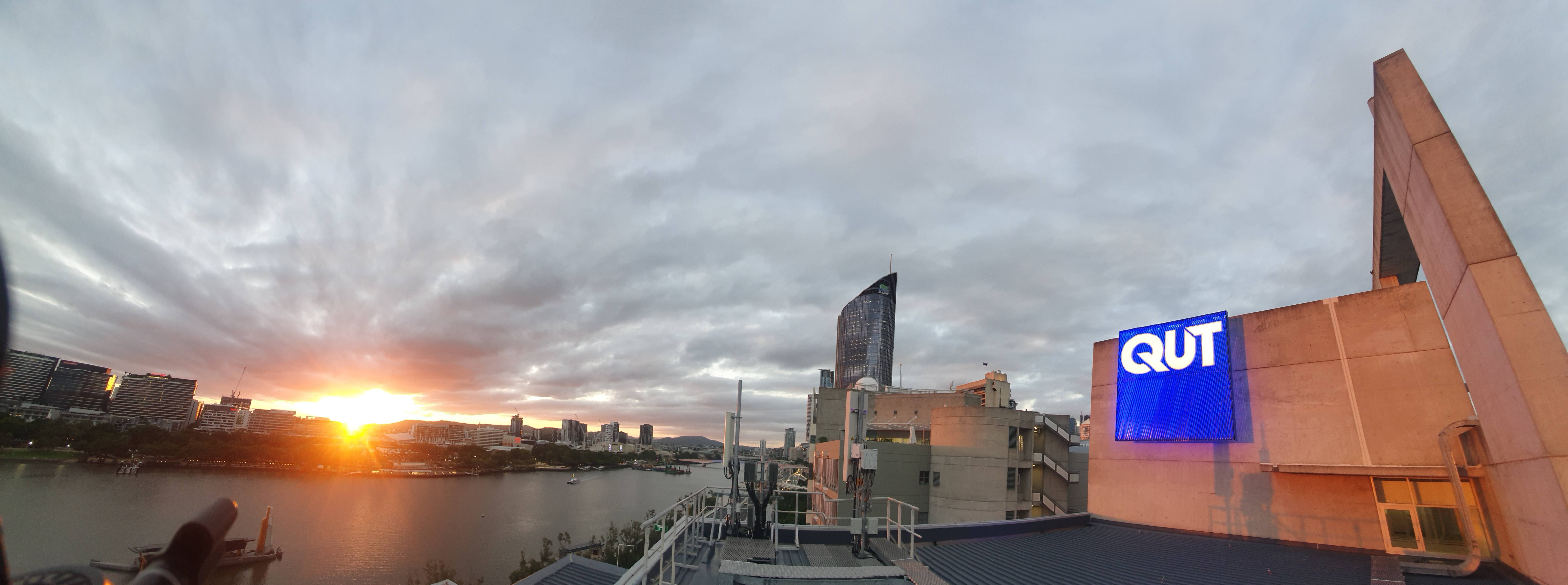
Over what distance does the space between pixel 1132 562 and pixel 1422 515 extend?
7358 millimetres

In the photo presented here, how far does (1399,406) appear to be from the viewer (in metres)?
14.4

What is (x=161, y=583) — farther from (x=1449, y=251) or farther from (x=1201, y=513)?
(x=1201, y=513)

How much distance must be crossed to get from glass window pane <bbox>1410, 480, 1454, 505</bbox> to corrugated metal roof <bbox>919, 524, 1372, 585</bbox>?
1.98 metres

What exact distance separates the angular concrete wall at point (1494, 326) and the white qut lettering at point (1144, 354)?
23.2ft

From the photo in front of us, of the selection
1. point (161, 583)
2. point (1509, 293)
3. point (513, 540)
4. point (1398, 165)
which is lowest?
point (513, 540)

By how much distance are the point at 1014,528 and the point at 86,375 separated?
15401 mm

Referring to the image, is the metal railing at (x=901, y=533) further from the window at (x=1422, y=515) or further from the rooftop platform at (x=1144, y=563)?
the window at (x=1422, y=515)

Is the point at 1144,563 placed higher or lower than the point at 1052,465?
lower

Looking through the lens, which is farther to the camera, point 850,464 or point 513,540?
point 513,540

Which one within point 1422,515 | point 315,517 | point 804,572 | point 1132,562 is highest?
point 1422,515

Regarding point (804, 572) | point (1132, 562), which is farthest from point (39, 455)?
point (1132, 562)

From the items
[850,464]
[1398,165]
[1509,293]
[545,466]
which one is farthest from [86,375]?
[545,466]

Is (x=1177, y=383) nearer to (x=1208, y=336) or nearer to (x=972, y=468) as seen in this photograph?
(x=1208, y=336)

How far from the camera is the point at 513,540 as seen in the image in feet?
176
